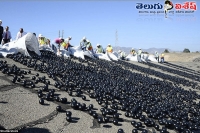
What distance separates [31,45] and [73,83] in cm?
753

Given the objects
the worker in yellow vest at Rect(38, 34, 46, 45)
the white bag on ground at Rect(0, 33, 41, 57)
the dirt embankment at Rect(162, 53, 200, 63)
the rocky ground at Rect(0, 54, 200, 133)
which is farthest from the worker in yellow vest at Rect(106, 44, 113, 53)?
the dirt embankment at Rect(162, 53, 200, 63)

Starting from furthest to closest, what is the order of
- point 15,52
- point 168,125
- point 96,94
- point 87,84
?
point 15,52 < point 87,84 < point 96,94 < point 168,125

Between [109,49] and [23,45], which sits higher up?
[23,45]

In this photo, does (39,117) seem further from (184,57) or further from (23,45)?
(184,57)

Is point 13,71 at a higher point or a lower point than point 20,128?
higher

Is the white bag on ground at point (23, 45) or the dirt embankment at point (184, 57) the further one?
the dirt embankment at point (184, 57)

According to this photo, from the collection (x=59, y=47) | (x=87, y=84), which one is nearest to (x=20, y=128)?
(x=87, y=84)

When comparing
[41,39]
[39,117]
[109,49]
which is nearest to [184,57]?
[109,49]

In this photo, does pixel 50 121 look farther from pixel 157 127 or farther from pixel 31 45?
pixel 31 45

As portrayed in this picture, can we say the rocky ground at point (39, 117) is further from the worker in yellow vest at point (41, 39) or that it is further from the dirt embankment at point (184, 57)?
the dirt embankment at point (184, 57)

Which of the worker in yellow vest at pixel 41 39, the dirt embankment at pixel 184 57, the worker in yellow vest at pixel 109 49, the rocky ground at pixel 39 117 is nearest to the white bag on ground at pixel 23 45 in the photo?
the worker in yellow vest at pixel 41 39

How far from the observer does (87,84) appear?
38.1 feet

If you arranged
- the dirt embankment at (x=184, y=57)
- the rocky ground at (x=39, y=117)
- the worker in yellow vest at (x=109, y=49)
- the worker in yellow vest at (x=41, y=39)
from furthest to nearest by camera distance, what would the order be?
the dirt embankment at (x=184, y=57) → the worker in yellow vest at (x=109, y=49) → the worker in yellow vest at (x=41, y=39) → the rocky ground at (x=39, y=117)

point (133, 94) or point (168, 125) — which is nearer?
point (168, 125)
